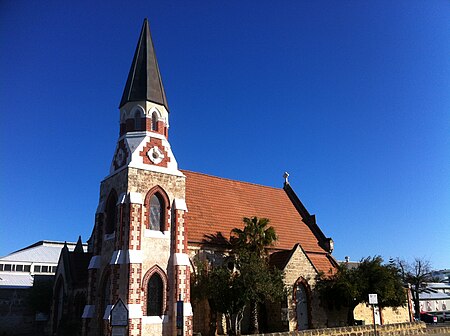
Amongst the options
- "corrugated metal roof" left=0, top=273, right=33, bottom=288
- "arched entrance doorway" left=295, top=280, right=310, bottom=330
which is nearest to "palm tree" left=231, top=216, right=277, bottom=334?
"arched entrance doorway" left=295, top=280, right=310, bottom=330

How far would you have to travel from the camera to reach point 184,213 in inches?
1021

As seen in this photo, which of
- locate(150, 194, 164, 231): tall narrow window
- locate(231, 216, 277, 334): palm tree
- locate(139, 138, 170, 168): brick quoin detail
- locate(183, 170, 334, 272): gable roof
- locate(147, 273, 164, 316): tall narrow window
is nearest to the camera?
locate(147, 273, 164, 316): tall narrow window

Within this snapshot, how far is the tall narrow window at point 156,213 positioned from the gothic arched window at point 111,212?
2499 millimetres

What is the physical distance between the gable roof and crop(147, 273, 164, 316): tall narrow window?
4.04 m

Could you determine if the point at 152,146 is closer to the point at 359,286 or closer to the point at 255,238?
the point at 255,238

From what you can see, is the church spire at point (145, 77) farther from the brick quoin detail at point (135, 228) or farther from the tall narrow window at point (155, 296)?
the tall narrow window at point (155, 296)

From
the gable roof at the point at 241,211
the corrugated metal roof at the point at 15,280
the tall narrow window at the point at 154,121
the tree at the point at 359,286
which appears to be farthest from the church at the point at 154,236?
the corrugated metal roof at the point at 15,280

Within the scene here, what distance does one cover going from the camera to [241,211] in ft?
106

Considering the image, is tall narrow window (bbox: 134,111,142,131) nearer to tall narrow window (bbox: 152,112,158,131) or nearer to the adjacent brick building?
the adjacent brick building

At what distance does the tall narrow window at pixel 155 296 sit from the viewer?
901 inches

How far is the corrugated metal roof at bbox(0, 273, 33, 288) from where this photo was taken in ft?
140

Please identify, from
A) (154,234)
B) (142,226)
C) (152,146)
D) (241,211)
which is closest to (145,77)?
(152,146)

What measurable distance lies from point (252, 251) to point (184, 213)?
5306mm

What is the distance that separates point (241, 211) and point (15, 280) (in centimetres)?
2835
